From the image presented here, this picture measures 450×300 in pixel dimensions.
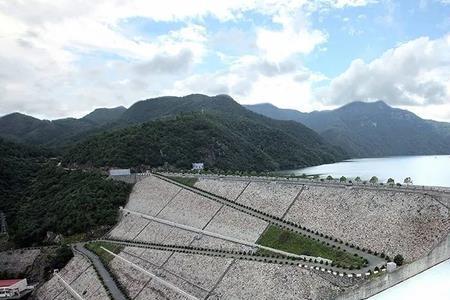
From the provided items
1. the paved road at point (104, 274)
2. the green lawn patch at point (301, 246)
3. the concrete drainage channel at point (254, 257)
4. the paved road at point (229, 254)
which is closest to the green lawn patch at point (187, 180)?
the paved road at point (229, 254)

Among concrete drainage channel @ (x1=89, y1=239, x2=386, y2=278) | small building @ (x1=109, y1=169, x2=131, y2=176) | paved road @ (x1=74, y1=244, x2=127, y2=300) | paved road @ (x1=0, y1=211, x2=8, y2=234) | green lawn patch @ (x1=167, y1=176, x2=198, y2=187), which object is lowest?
paved road @ (x1=74, y1=244, x2=127, y2=300)

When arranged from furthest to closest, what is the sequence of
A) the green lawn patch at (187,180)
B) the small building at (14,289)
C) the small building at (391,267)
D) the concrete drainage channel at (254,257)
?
1. the green lawn patch at (187,180)
2. the small building at (14,289)
3. the concrete drainage channel at (254,257)
4. the small building at (391,267)

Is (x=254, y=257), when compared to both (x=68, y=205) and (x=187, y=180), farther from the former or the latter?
(x=68, y=205)

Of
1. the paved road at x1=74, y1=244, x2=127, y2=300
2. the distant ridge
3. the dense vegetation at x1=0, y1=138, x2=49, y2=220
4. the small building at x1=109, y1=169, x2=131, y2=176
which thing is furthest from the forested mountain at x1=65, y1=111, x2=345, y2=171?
the paved road at x1=74, y1=244, x2=127, y2=300

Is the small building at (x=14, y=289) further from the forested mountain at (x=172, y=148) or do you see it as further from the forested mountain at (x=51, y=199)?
the forested mountain at (x=172, y=148)

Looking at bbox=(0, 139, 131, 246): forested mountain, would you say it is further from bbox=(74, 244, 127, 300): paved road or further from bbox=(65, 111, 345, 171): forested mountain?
bbox=(74, 244, 127, 300): paved road
